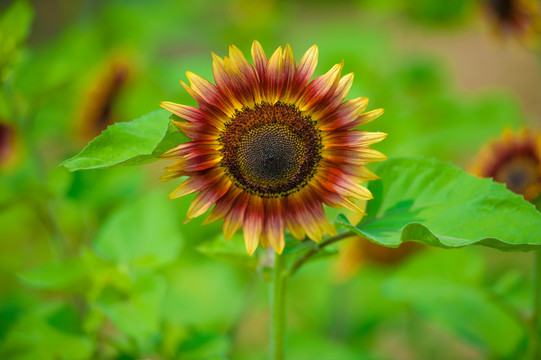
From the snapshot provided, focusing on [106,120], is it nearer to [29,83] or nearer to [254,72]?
[29,83]

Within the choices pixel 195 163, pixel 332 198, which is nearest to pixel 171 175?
pixel 195 163

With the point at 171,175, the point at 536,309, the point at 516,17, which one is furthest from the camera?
the point at 516,17

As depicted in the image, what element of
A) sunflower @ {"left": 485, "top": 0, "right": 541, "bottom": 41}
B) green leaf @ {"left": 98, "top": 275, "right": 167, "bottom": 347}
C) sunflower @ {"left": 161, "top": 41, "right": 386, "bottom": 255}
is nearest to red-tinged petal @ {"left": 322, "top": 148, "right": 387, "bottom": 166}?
sunflower @ {"left": 161, "top": 41, "right": 386, "bottom": 255}

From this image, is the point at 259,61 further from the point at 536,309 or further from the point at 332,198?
the point at 536,309

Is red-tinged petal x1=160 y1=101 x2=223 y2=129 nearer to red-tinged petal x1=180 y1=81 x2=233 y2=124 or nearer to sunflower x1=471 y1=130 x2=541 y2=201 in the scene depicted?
red-tinged petal x1=180 y1=81 x2=233 y2=124

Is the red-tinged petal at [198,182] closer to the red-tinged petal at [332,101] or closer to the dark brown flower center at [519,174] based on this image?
the red-tinged petal at [332,101]

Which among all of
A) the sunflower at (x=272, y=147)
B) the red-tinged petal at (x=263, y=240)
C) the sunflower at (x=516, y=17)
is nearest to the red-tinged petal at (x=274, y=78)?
the sunflower at (x=272, y=147)
